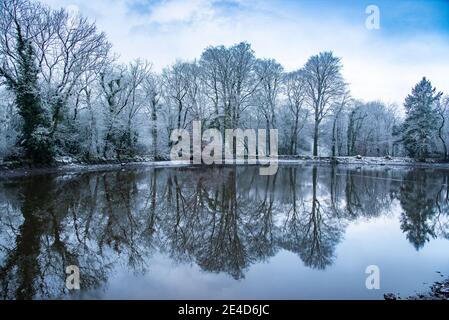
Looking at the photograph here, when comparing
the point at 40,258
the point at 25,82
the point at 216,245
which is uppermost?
the point at 25,82

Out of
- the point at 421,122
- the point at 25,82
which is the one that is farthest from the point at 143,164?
the point at 421,122

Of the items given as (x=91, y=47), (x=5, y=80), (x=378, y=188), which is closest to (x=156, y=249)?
(x=378, y=188)

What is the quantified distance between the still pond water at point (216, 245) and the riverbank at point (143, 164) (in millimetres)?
10164

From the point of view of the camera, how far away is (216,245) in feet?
21.0

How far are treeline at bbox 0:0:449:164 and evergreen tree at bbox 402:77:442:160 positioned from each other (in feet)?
0.45

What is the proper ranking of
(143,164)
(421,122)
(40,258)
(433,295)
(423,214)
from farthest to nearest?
(421,122) → (143,164) → (423,214) → (40,258) → (433,295)

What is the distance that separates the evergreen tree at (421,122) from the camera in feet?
123

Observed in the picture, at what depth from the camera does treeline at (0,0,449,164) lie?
21.8m

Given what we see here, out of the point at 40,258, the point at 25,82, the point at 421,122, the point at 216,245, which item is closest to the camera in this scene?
the point at 40,258

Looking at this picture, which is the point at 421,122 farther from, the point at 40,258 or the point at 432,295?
the point at 40,258

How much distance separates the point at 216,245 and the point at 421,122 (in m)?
42.0

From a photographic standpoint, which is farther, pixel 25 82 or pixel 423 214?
pixel 25 82

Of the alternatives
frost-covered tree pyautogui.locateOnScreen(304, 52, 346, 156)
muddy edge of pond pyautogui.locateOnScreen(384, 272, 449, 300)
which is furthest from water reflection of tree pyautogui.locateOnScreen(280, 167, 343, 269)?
frost-covered tree pyautogui.locateOnScreen(304, 52, 346, 156)

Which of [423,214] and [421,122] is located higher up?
[421,122]
